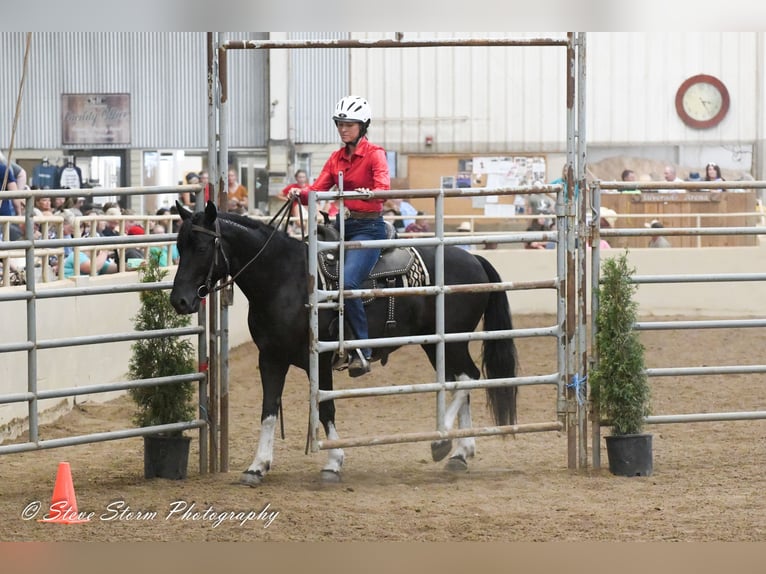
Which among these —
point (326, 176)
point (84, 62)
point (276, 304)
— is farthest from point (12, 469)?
point (84, 62)

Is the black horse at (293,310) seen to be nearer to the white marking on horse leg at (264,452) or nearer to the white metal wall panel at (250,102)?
the white marking on horse leg at (264,452)

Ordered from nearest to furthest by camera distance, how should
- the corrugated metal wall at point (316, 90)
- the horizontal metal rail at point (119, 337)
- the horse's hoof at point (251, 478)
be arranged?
the horizontal metal rail at point (119, 337)
the horse's hoof at point (251, 478)
the corrugated metal wall at point (316, 90)

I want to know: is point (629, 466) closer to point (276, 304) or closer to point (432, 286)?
point (432, 286)

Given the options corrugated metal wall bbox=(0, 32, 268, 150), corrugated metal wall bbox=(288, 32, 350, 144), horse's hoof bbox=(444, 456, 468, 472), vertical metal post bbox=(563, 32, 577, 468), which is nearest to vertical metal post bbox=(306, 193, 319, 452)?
horse's hoof bbox=(444, 456, 468, 472)

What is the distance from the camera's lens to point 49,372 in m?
8.86

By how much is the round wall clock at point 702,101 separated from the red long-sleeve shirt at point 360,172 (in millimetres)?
19019

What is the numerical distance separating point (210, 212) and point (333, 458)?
1.58 metres

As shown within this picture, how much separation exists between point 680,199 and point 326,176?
15.4 meters

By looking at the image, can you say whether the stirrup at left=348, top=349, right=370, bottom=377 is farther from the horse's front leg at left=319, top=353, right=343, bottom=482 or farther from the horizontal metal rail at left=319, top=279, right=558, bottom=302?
the horizontal metal rail at left=319, top=279, right=558, bottom=302

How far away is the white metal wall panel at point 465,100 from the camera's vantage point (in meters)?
24.5

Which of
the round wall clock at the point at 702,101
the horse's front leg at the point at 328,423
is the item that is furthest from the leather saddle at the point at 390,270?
the round wall clock at the point at 702,101

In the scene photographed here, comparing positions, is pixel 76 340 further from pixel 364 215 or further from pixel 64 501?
pixel 364 215

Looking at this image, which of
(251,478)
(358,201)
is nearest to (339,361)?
(251,478)

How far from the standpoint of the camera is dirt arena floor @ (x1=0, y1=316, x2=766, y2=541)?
5.20m
